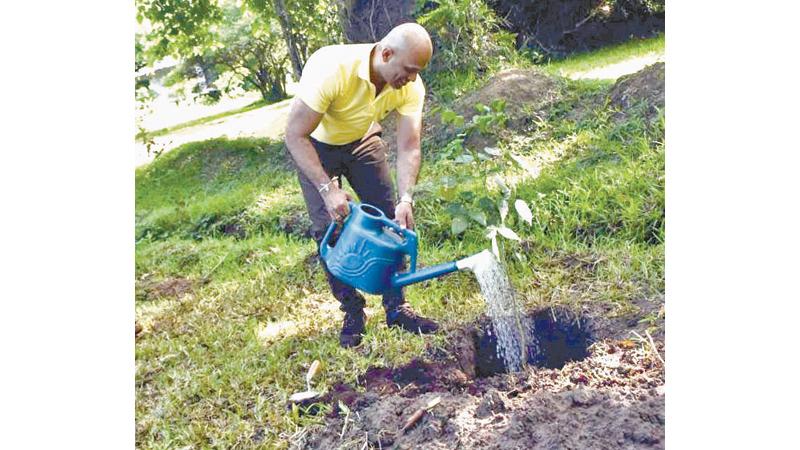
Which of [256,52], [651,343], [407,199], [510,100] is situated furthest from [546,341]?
[256,52]

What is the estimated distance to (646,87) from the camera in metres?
2.60

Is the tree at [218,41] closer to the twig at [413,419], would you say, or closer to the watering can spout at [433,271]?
the watering can spout at [433,271]

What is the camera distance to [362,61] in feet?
6.64

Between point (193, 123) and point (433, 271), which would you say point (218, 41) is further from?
point (433, 271)

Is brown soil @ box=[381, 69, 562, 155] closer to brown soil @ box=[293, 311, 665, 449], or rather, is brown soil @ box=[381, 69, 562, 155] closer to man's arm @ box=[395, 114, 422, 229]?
man's arm @ box=[395, 114, 422, 229]

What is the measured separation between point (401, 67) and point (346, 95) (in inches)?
8.8

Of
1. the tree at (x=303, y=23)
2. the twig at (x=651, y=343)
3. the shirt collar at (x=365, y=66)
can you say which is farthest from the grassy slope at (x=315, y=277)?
the tree at (x=303, y=23)

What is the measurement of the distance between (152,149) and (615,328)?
242 centimetres

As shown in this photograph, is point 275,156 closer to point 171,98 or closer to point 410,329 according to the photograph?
point 171,98

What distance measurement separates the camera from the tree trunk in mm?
2744

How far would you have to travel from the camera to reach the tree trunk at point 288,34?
2744 millimetres
